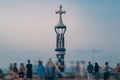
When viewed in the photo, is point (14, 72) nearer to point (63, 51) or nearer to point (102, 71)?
point (102, 71)

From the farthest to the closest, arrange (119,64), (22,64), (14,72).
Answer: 1. (119,64)
2. (22,64)
3. (14,72)

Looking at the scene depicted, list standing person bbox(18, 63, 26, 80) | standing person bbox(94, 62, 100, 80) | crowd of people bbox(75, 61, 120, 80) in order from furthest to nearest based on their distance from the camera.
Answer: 1. standing person bbox(94, 62, 100, 80)
2. crowd of people bbox(75, 61, 120, 80)
3. standing person bbox(18, 63, 26, 80)

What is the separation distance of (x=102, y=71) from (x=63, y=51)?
37610 millimetres

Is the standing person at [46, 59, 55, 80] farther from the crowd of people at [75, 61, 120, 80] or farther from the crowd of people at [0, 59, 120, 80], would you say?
the crowd of people at [75, 61, 120, 80]

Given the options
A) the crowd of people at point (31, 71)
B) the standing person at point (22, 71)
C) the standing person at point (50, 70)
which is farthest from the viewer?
the standing person at point (50, 70)

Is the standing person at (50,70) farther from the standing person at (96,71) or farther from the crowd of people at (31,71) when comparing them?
the standing person at (96,71)

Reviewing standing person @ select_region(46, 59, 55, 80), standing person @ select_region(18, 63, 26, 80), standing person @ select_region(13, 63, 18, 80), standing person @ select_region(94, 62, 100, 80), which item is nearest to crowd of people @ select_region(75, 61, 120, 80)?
standing person @ select_region(94, 62, 100, 80)

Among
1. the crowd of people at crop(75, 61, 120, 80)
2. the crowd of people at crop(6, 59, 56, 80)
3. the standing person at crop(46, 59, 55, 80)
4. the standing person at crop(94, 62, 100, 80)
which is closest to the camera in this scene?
the crowd of people at crop(6, 59, 56, 80)

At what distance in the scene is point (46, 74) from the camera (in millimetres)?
38031

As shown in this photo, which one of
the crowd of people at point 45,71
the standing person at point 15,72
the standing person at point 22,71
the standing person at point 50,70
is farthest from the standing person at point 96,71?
the standing person at point 15,72

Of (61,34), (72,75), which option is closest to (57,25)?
(61,34)

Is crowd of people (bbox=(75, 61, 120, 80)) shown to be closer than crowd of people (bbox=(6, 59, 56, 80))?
No

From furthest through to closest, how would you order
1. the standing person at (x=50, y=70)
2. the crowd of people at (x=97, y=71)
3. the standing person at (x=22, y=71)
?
the crowd of people at (x=97, y=71), the standing person at (x=50, y=70), the standing person at (x=22, y=71)

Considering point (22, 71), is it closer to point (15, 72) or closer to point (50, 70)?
point (15, 72)
